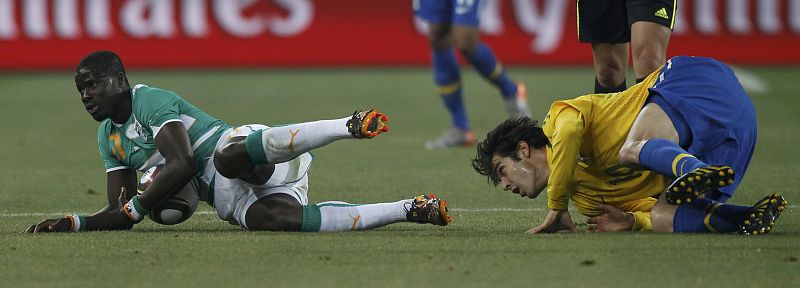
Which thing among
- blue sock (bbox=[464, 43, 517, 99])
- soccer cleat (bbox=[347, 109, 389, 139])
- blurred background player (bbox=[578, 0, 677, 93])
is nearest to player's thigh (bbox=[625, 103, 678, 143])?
soccer cleat (bbox=[347, 109, 389, 139])

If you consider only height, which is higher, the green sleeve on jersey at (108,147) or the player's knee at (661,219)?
the green sleeve on jersey at (108,147)

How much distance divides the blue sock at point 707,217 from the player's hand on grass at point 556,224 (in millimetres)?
414

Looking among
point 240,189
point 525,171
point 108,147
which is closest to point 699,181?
point 525,171

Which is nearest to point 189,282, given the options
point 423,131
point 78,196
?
point 78,196

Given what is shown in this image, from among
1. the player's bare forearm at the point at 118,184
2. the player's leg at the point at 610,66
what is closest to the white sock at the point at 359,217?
the player's bare forearm at the point at 118,184

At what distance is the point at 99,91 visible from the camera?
5.71 m

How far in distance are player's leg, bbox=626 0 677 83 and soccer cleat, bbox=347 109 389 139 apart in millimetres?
1992

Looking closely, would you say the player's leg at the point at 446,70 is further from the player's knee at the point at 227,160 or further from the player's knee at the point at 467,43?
the player's knee at the point at 227,160

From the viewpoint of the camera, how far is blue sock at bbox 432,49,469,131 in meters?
10.4

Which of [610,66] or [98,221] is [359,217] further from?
[610,66]

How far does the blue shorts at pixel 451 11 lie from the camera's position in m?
9.80

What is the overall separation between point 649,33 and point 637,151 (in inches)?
67.4

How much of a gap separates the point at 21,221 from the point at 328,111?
265 inches

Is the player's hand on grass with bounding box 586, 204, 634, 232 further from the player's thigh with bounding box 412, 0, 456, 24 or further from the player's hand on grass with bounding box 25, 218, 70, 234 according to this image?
the player's thigh with bounding box 412, 0, 456, 24
